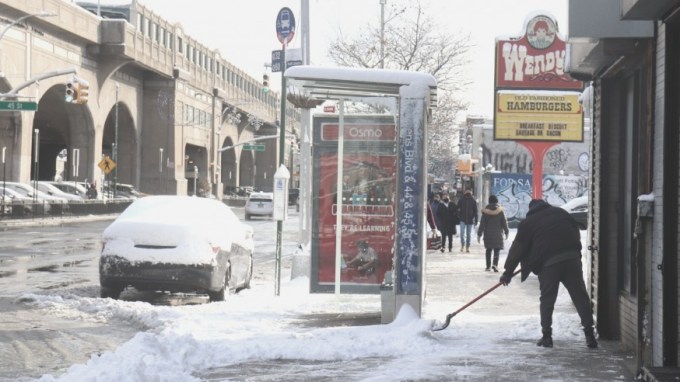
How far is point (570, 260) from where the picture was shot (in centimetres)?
934

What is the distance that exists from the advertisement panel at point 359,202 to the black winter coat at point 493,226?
7.44 metres

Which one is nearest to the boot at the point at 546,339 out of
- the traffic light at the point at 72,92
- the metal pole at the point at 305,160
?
the metal pole at the point at 305,160

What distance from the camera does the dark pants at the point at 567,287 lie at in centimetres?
923

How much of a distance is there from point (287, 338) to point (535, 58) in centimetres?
1229

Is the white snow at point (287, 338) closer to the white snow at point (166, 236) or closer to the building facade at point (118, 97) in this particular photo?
the white snow at point (166, 236)

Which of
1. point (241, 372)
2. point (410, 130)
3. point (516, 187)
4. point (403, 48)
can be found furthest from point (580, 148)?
point (241, 372)

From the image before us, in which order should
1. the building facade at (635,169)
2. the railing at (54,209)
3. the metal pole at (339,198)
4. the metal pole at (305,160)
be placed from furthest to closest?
the railing at (54,209) < the metal pole at (305,160) < the metal pole at (339,198) < the building facade at (635,169)

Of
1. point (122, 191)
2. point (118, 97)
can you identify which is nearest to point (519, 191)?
point (122, 191)

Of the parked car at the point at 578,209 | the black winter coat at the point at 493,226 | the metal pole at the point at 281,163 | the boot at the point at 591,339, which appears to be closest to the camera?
the boot at the point at 591,339

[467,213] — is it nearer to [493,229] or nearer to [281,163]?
[493,229]

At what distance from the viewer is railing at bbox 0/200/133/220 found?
132 feet

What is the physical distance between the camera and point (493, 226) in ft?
65.5

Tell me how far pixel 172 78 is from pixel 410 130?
225ft

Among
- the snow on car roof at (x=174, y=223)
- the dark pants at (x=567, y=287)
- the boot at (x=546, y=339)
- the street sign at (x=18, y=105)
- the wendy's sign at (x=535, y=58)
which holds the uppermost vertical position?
the street sign at (x=18, y=105)
